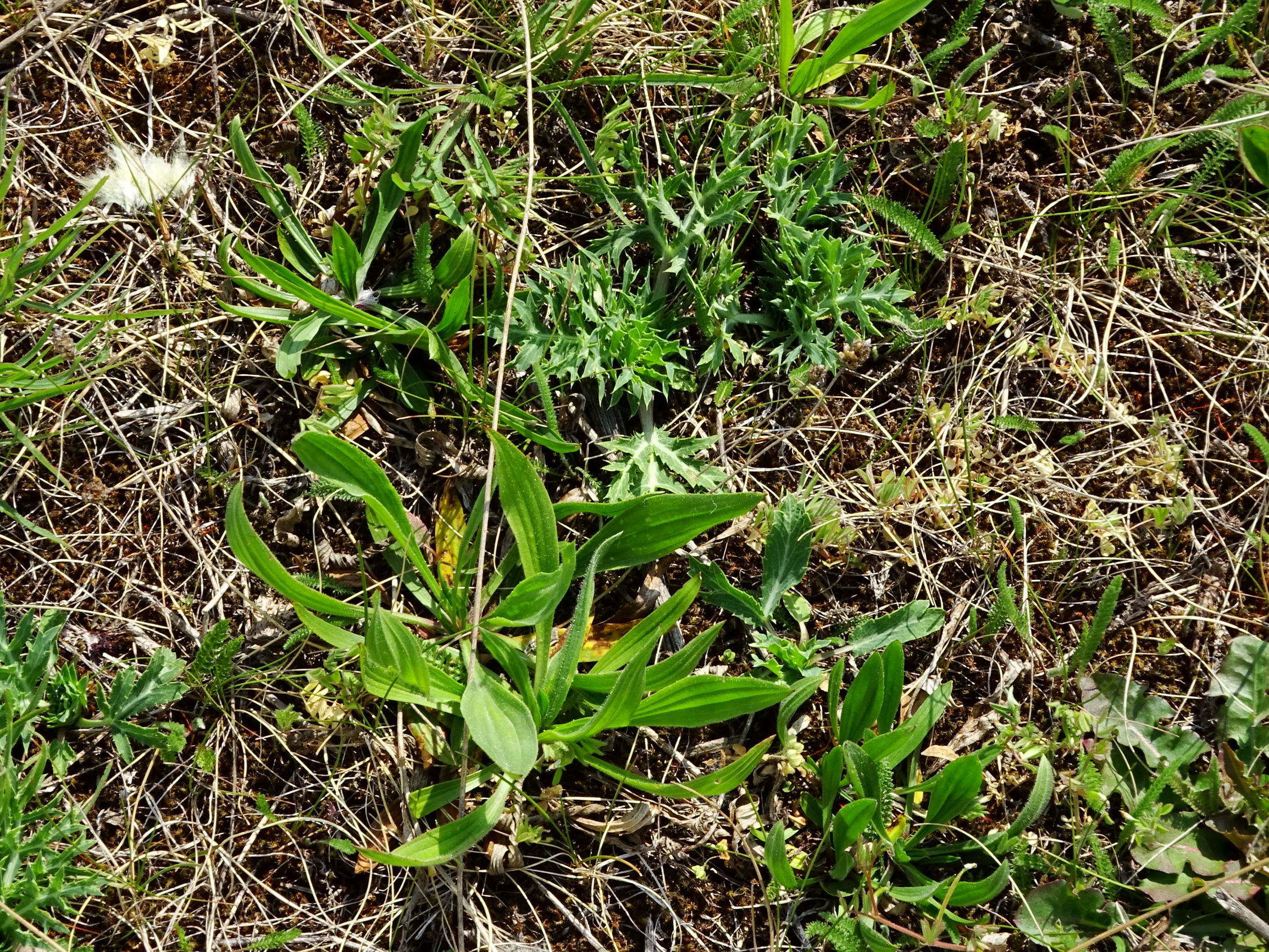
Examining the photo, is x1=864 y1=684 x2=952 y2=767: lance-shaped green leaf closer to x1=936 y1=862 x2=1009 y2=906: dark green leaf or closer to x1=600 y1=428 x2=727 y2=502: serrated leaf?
x1=936 y1=862 x2=1009 y2=906: dark green leaf

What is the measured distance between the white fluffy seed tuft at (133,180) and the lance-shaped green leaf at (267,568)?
877mm

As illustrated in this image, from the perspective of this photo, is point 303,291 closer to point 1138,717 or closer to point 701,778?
point 701,778

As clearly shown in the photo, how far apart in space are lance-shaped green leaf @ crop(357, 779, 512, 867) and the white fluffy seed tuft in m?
1.71

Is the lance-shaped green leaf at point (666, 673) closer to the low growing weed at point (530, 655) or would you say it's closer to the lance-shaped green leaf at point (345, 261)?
the low growing weed at point (530, 655)

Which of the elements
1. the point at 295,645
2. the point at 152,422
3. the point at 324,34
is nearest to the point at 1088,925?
the point at 295,645

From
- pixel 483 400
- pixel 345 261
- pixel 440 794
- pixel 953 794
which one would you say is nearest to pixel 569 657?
pixel 440 794

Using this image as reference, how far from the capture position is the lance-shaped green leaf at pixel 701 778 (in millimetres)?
2367

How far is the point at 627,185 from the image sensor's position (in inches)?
107

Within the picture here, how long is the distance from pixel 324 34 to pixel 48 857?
2.12m

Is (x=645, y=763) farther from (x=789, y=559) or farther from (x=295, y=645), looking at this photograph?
(x=295, y=645)

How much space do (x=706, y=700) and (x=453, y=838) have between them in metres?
0.65

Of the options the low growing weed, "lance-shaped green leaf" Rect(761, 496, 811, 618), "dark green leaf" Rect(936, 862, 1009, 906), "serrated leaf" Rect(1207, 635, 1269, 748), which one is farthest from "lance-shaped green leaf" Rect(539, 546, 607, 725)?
A: "serrated leaf" Rect(1207, 635, 1269, 748)

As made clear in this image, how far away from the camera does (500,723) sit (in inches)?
88.5

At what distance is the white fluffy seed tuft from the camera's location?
102 inches
